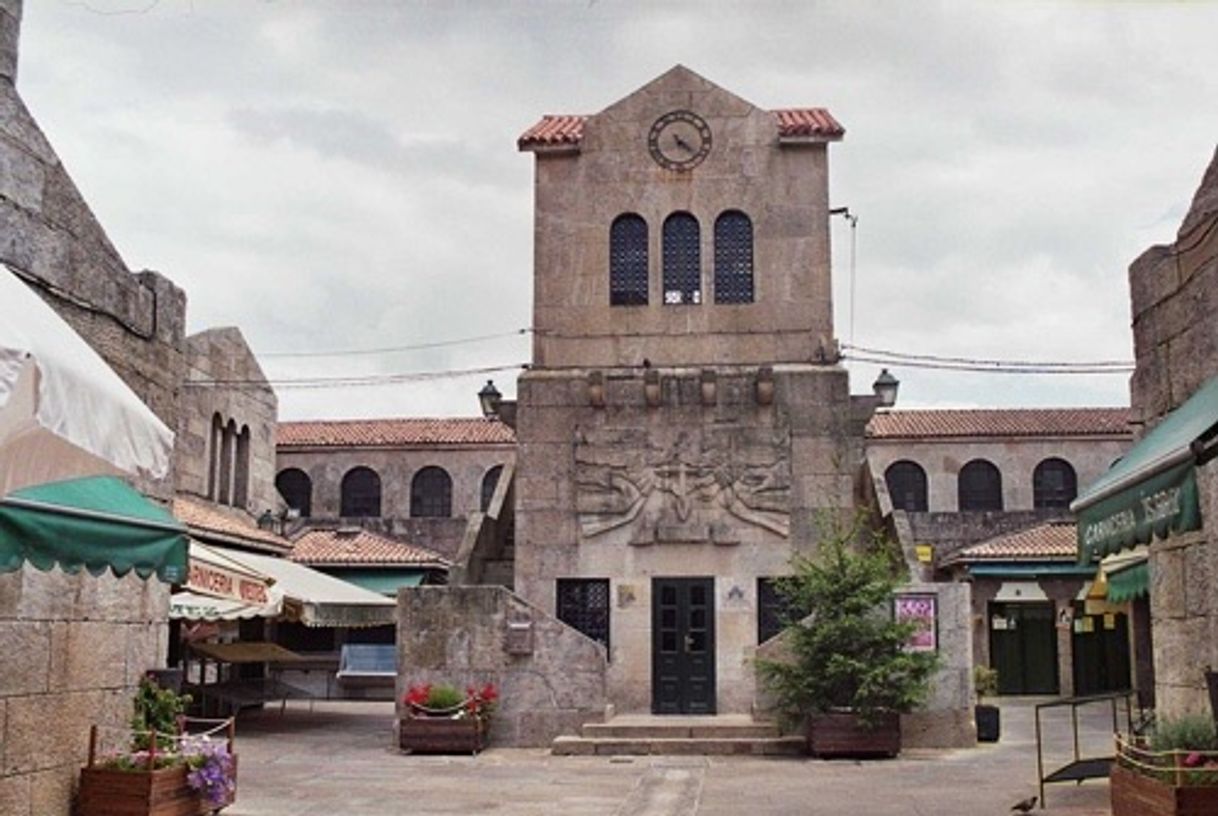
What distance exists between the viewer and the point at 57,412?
563 centimetres

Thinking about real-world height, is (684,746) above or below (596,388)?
below

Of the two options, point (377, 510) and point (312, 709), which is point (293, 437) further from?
point (312, 709)

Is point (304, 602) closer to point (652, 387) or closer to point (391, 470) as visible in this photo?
point (652, 387)

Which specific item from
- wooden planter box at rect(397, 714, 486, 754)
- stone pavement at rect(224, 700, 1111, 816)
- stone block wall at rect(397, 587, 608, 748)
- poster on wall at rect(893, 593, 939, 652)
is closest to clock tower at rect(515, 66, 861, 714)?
stone block wall at rect(397, 587, 608, 748)

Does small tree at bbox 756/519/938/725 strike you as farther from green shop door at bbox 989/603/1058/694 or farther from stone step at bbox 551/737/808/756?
green shop door at bbox 989/603/1058/694

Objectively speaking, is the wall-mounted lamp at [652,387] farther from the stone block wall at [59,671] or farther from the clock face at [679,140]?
the stone block wall at [59,671]

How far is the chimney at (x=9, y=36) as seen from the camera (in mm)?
9766

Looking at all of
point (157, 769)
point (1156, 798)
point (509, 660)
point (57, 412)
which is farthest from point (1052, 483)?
point (57, 412)

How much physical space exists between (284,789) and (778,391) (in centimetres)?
1023

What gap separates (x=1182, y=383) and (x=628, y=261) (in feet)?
44.3

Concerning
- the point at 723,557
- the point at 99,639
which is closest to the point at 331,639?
the point at 723,557

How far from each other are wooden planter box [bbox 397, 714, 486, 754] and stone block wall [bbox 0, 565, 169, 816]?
317 inches

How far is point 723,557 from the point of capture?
21.1 m

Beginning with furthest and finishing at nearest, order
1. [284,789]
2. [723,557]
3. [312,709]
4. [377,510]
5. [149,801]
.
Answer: [377,510], [312,709], [723,557], [284,789], [149,801]
